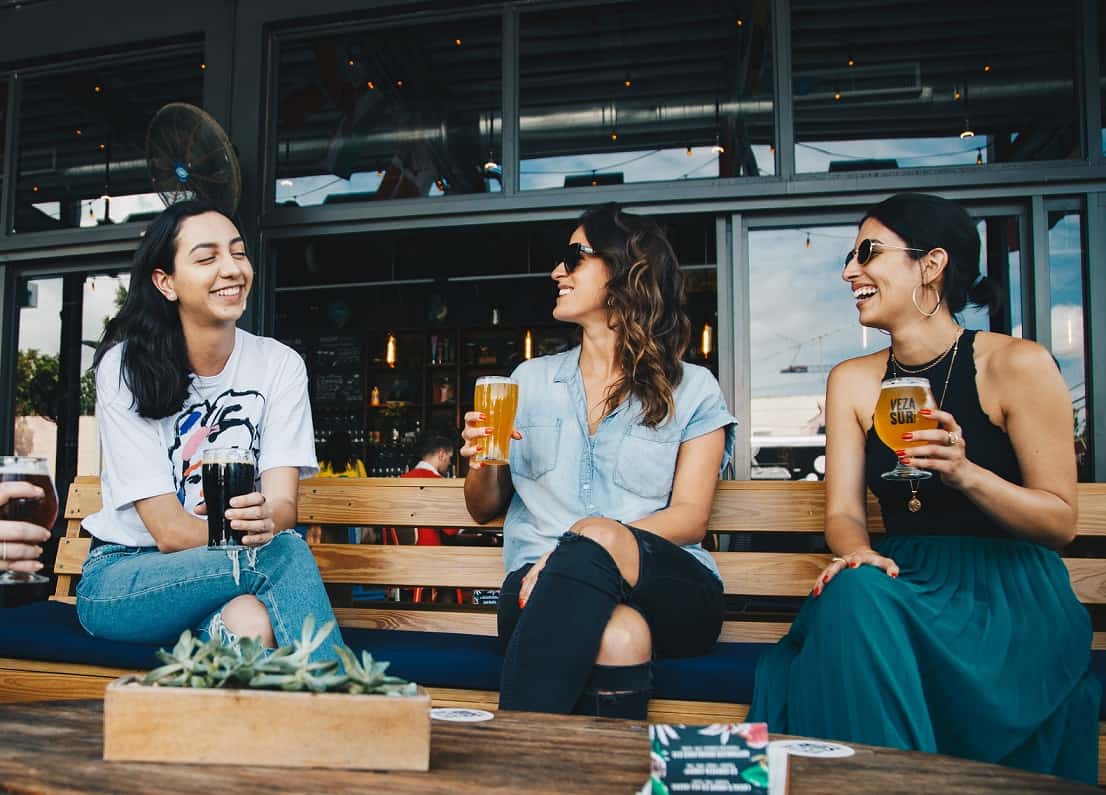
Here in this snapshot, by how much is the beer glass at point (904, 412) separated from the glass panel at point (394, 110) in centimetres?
236

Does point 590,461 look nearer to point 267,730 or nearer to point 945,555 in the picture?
point 945,555

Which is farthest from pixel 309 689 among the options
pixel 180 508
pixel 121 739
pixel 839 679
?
pixel 180 508

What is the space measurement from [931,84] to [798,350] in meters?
2.40

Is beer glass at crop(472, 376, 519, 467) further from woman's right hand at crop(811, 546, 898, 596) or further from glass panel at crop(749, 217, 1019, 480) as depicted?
glass panel at crop(749, 217, 1019, 480)

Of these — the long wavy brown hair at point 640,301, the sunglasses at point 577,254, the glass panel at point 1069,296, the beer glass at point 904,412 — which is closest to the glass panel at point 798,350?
the glass panel at point 1069,296

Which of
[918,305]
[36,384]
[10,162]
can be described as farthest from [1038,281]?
[36,384]

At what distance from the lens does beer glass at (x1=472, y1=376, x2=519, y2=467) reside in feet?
7.31

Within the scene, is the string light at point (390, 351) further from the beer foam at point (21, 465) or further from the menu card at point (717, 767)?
the menu card at point (717, 767)

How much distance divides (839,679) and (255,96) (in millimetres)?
3483

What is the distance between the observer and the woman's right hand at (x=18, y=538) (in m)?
1.51

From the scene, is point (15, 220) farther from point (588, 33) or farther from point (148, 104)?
point (588, 33)

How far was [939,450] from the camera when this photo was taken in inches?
74.1

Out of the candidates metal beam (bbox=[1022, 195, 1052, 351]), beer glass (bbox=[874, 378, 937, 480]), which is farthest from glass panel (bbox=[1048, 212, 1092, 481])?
beer glass (bbox=[874, 378, 937, 480])

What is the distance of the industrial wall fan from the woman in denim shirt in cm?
188
